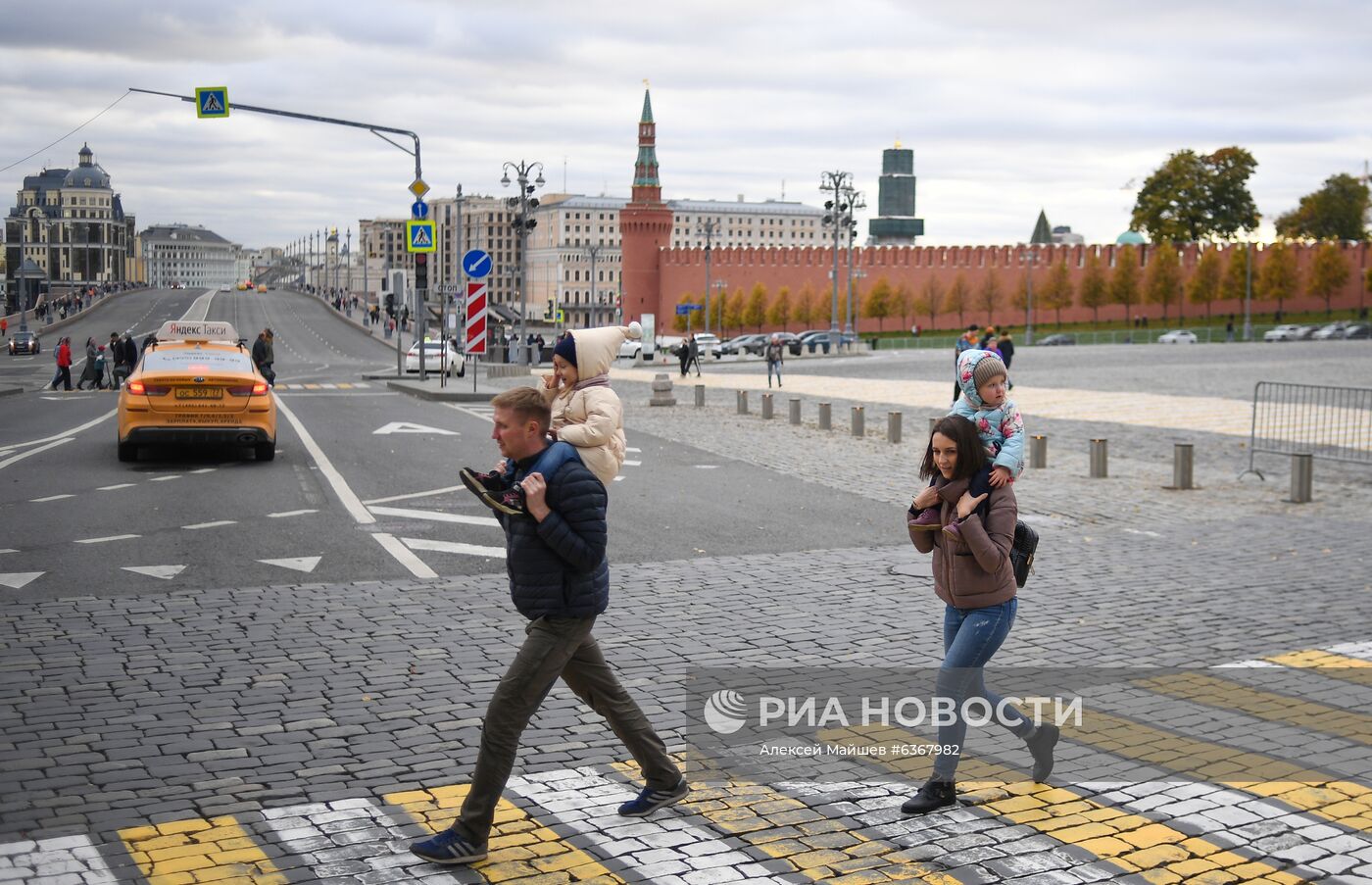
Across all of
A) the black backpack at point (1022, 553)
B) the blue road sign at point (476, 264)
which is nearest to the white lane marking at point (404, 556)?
the black backpack at point (1022, 553)

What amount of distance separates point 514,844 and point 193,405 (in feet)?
41.1

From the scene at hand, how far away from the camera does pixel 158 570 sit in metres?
10.1

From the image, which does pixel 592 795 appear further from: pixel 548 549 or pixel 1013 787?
pixel 1013 787

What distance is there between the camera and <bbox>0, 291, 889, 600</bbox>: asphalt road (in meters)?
10.4

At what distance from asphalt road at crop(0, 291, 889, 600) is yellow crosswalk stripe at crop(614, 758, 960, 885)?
440 centimetres

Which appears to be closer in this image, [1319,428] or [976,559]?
[976,559]

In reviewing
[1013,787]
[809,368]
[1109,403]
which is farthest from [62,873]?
[809,368]

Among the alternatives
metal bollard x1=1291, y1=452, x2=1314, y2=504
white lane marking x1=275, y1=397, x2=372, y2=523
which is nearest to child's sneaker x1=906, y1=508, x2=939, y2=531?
white lane marking x1=275, y1=397, x2=372, y2=523

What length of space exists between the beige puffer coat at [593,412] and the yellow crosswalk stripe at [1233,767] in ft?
8.04

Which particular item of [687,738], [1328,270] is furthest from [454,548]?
[1328,270]

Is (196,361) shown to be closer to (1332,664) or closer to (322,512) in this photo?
(322,512)

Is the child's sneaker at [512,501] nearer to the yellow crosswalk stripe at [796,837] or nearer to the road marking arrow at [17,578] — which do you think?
the yellow crosswalk stripe at [796,837]

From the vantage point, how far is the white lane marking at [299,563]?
34.1 ft

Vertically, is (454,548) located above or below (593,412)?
below
